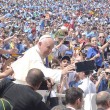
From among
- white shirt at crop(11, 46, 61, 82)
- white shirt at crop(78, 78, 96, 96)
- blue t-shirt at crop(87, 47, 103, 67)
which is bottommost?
blue t-shirt at crop(87, 47, 103, 67)

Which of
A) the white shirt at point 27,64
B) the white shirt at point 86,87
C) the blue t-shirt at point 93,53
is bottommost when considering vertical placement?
the blue t-shirt at point 93,53

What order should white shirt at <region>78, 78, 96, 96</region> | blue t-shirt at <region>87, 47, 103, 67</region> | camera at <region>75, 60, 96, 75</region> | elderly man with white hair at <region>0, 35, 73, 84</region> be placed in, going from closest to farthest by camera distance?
camera at <region>75, 60, 96, 75</region> < elderly man with white hair at <region>0, 35, 73, 84</region> < white shirt at <region>78, 78, 96, 96</region> < blue t-shirt at <region>87, 47, 103, 67</region>

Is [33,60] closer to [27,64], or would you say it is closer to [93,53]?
[27,64]

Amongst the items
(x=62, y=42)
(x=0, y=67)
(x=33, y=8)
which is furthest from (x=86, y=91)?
(x=33, y=8)

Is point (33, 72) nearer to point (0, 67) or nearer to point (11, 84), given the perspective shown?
point (11, 84)

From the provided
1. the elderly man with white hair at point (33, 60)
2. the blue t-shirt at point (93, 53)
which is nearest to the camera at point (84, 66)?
the elderly man with white hair at point (33, 60)

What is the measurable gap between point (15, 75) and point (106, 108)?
1098mm

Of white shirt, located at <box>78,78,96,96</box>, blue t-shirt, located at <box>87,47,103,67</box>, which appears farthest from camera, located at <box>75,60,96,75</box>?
blue t-shirt, located at <box>87,47,103,67</box>

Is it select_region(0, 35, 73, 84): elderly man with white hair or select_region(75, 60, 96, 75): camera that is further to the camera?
select_region(0, 35, 73, 84): elderly man with white hair

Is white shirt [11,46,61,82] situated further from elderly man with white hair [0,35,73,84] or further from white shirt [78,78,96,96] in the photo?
white shirt [78,78,96,96]

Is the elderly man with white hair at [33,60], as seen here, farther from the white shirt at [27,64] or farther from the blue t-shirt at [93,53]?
the blue t-shirt at [93,53]

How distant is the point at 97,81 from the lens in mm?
6676

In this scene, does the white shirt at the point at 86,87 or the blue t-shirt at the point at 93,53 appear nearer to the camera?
the white shirt at the point at 86,87

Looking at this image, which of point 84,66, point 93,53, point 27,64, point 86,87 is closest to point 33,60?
point 27,64
